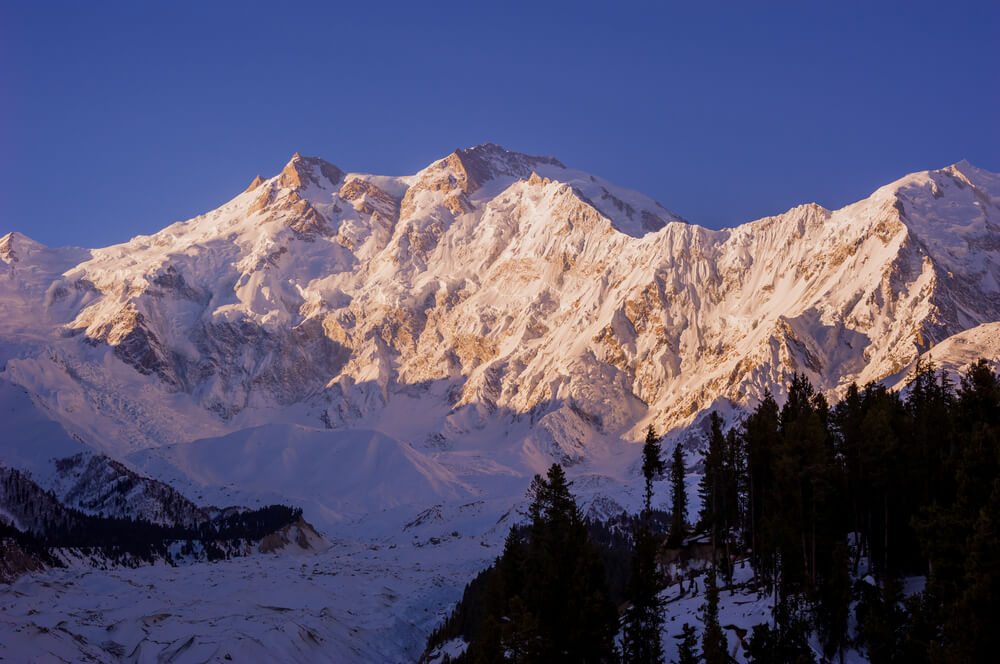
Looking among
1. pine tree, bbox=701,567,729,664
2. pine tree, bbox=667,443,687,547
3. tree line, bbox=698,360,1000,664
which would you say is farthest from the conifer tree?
pine tree, bbox=667,443,687,547

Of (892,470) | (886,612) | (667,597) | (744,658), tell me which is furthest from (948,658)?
(667,597)

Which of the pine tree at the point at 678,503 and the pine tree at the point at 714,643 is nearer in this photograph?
the pine tree at the point at 714,643

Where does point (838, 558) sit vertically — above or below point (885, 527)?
below

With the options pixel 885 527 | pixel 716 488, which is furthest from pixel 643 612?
pixel 716 488

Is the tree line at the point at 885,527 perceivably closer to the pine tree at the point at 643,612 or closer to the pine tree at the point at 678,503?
the pine tree at the point at 643,612

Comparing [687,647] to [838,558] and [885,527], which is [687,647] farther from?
[885,527]

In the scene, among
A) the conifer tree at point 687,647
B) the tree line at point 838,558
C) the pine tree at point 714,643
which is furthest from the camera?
the conifer tree at point 687,647

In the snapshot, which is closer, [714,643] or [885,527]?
[714,643]

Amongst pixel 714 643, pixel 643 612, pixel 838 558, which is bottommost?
pixel 714 643

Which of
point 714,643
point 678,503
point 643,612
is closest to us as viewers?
point 714,643

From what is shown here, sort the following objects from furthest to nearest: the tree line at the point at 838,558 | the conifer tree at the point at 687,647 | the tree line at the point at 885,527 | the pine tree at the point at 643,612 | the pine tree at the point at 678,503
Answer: the pine tree at the point at 678,503 → the pine tree at the point at 643,612 → the conifer tree at the point at 687,647 → the tree line at the point at 838,558 → the tree line at the point at 885,527

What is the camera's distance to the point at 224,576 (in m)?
175

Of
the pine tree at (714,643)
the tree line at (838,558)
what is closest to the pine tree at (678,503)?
the tree line at (838,558)

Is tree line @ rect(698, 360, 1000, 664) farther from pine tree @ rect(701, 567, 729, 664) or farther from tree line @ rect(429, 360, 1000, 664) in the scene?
pine tree @ rect(701, 567, 729, 664)
